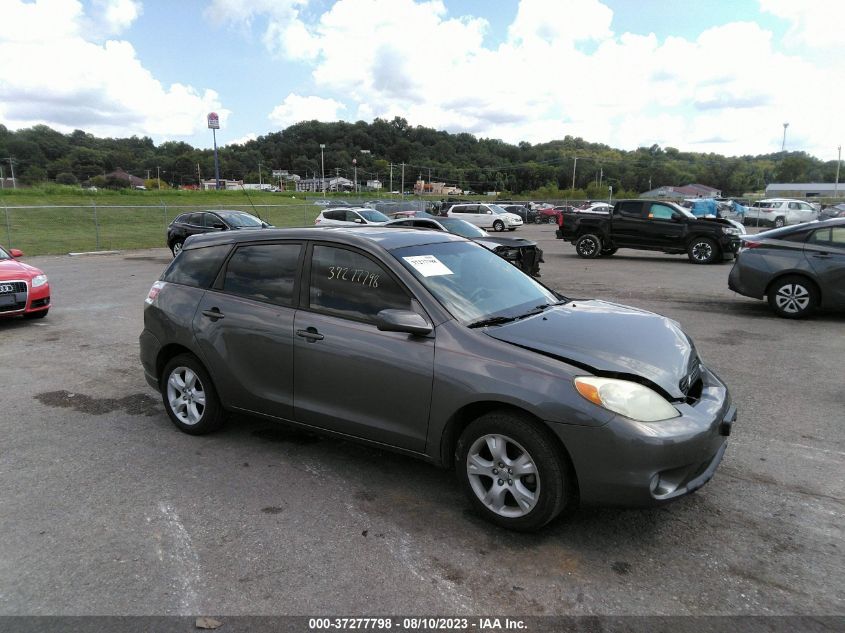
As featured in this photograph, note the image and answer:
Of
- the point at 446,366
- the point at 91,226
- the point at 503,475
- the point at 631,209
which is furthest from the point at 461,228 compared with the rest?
the point at 91,226

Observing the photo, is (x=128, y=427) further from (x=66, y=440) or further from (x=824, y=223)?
(x=824, y=223)

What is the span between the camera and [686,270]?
16.0 meters

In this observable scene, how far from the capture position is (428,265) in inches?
156

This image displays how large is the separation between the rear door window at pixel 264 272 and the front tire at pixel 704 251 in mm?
16250

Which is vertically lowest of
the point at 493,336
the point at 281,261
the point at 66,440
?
the point at 66,440

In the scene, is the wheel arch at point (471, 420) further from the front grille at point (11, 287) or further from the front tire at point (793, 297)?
the front grille at point (11, 287)

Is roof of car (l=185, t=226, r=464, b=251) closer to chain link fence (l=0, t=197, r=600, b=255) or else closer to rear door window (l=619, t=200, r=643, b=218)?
rear door window (l=619, t=200, r=643, b=218)

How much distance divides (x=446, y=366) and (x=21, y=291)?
8.39 metres

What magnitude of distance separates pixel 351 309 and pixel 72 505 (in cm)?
212

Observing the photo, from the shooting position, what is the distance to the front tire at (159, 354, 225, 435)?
467 cm

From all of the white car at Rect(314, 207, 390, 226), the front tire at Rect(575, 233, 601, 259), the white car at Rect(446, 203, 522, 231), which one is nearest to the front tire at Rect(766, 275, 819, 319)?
the front tire at Rect(575, 233, 601, 259)

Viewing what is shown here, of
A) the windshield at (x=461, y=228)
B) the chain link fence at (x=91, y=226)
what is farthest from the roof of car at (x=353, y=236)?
the chain link fence at (x=91, y=226)

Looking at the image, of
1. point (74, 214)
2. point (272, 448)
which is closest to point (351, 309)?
point (272, 448)

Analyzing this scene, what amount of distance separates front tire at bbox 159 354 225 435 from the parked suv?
→ 49.7ft
